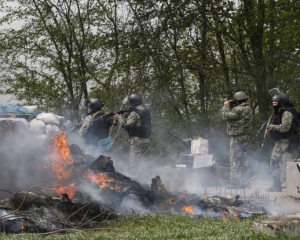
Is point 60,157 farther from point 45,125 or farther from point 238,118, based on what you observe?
point 238,118

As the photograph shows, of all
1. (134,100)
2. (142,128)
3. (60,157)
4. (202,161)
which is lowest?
(60,157)

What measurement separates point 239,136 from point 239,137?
0.03 metres

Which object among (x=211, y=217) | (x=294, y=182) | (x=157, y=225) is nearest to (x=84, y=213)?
(x=157, y=225)

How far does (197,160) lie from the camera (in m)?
17.0

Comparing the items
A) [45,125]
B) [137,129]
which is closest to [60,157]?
[45,125]

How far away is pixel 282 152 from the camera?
47.1 ft

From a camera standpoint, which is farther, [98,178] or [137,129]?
[137,129]

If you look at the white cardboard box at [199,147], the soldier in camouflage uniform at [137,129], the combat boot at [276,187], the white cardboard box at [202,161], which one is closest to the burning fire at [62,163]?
the soldier in camouflage uniform at [137,129]

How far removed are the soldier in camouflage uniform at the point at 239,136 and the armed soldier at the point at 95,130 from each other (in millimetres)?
3018

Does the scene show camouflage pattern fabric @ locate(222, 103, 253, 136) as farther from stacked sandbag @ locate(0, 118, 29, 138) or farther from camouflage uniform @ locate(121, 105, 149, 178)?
stacked sandbag @ locate(0, 118, 29, 138)

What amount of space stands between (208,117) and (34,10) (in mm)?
11370

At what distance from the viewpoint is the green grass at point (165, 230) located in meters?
7.24

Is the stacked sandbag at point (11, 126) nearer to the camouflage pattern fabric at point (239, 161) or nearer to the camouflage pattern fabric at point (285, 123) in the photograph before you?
the camouflage pattern fabric at point (285, 123)

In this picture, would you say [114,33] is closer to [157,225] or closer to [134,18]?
[134,18]
